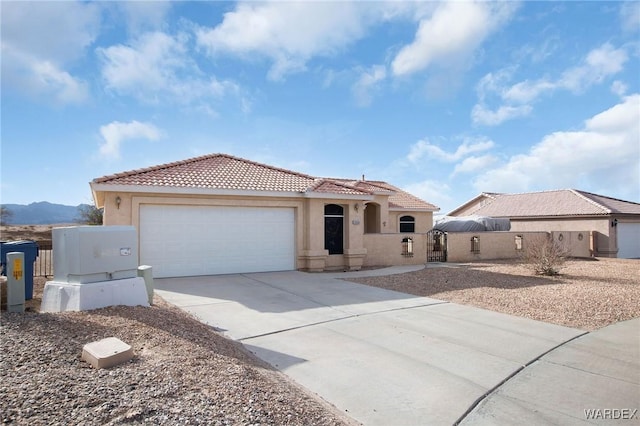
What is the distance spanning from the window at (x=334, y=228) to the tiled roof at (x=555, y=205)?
19927 millimetres

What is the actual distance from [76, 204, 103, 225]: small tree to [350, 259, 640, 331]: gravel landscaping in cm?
3244

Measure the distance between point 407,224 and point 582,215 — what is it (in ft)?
38.5

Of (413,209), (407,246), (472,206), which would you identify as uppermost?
(472,206)

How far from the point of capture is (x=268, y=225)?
1541cm

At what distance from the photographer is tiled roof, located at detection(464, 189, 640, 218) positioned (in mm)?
28062

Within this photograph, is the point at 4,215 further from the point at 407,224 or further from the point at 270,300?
the point at 270,300

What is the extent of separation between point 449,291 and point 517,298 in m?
1.79

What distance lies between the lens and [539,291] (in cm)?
1186

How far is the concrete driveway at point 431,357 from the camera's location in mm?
4586

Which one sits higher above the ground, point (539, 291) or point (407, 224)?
point (407, 224)
